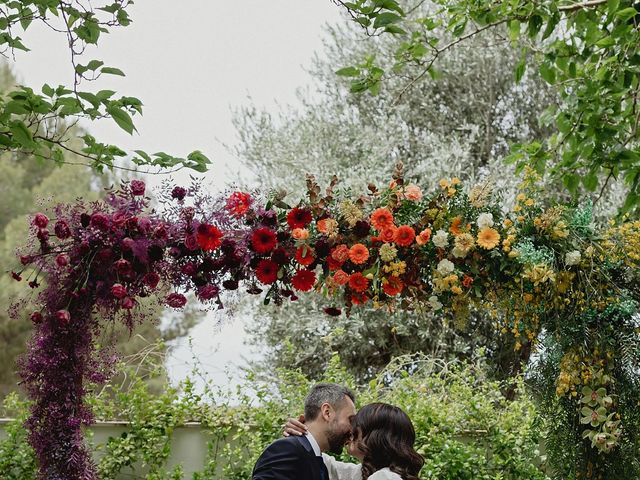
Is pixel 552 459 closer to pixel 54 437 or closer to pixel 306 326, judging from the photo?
pixel 54 437

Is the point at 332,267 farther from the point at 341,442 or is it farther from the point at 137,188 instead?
the point at 137,188

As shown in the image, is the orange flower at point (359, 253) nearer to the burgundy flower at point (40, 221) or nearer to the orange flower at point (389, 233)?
the orange flower at point (389, 233)

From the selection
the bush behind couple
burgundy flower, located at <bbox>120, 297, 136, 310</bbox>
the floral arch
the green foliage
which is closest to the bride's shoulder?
the bush behind couple

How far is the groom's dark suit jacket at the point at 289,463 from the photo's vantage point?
8.43 ft

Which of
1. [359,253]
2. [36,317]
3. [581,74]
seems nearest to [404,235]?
[359,253]

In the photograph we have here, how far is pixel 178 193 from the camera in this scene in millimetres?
3240

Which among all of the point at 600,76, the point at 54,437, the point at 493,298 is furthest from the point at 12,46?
the point at 600,76

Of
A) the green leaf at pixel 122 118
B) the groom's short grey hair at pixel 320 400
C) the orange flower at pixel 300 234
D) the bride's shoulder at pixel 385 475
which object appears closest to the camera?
the bride's shoulder at pixel 385 475

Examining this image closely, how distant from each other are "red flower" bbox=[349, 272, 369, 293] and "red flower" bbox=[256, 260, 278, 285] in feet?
1.08

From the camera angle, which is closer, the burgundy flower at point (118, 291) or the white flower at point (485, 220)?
the burgundy flower at point (118, 291)

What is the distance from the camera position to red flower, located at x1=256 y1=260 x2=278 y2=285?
10.6 feet

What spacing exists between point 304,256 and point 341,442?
81 cm

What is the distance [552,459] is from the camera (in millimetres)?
3752

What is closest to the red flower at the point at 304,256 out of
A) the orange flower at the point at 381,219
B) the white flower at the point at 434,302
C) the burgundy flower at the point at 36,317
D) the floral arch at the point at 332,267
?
the floral arch at the point at 332,267
